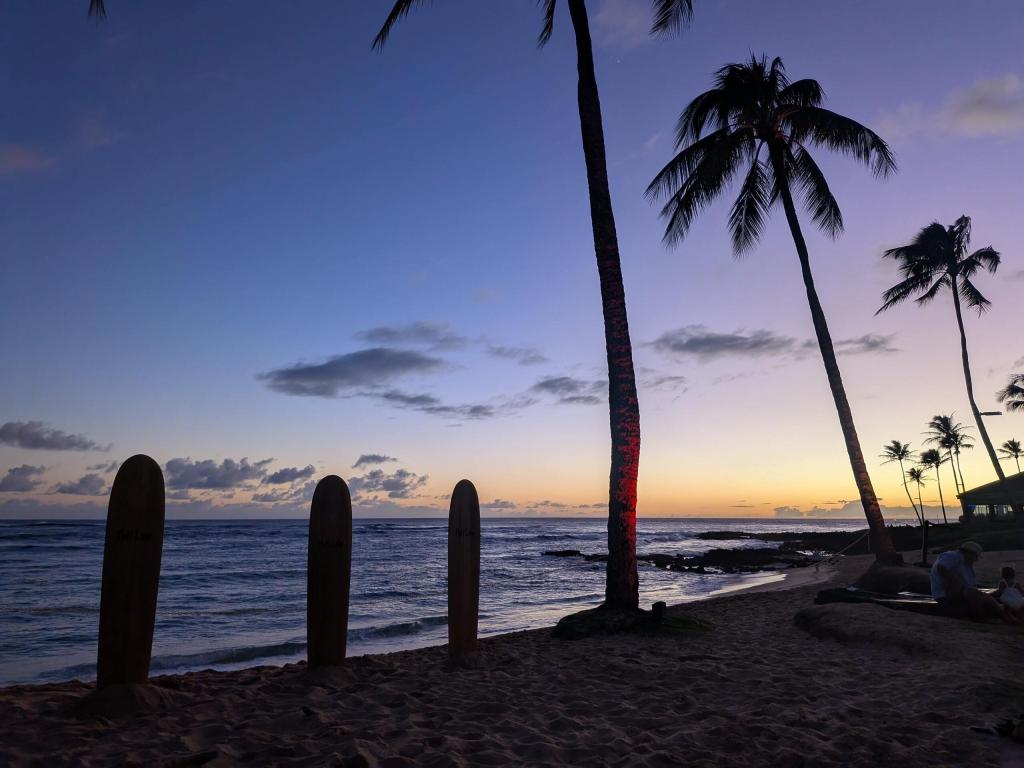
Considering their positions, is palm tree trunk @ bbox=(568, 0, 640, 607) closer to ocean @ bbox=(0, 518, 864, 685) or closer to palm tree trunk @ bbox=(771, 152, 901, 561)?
ocean @ bbox=(0, 518, 864, 685)

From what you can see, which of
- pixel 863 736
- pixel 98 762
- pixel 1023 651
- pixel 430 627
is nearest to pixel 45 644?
pixel 430 627

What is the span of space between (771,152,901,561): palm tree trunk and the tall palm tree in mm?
6905

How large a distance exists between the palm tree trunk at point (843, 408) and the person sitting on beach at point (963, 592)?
463 centimetres

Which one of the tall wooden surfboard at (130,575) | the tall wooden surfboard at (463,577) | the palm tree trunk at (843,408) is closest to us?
the tall wooden surfboard at (130,575)

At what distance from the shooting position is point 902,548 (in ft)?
103

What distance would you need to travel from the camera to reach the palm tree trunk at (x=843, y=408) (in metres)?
13.1

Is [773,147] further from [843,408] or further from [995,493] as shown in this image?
[995,493]

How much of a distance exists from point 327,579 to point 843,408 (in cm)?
1166

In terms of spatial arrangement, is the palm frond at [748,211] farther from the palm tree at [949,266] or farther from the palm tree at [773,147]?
the palm tree at [949,266]

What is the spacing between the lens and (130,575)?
4.78 m

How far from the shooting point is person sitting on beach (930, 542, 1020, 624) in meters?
7.80

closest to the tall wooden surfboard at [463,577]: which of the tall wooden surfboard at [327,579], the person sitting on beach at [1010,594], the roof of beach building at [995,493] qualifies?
the tall wooden surfboard at [327,579]

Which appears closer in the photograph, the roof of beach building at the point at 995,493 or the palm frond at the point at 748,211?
the palm frond at the point at 748,211

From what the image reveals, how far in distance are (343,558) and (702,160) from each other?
40.6ft
